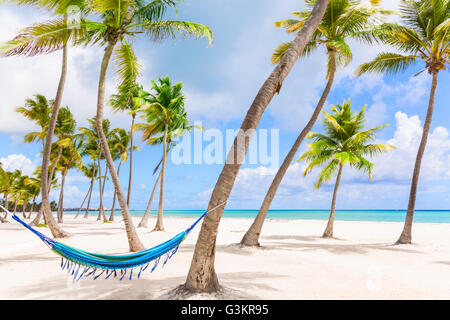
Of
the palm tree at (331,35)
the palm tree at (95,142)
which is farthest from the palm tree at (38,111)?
the palm tree at (331,35)

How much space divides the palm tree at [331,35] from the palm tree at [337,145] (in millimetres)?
2380

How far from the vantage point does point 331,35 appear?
24.0 feet

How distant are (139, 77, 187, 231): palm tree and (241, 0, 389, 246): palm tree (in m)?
5.33

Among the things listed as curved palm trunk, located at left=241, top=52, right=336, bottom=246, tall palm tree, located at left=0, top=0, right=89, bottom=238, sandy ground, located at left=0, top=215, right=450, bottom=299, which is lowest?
sandy ground, located at left=0, top=215, right=450, bottom=299

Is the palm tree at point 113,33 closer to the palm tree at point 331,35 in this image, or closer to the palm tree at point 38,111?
the palm tree at point 331,35

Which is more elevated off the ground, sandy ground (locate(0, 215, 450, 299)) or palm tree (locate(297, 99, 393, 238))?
palm tree (locate(297, 99, 393, 238))

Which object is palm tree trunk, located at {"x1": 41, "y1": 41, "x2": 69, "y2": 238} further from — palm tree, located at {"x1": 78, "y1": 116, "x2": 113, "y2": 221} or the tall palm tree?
palm tree, located at {"x1": 78, "y1": 116, "x2": 113, "y2": 221}

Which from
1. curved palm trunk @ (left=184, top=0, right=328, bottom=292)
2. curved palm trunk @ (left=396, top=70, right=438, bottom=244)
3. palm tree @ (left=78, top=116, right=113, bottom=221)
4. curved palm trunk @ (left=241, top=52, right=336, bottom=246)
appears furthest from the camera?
palm tree @ (left=78, top=116, right=113, bottom=221)

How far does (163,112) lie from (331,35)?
6760 mm

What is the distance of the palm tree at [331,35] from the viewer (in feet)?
22.1

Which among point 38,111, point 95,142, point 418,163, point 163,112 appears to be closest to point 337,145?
point 418,163

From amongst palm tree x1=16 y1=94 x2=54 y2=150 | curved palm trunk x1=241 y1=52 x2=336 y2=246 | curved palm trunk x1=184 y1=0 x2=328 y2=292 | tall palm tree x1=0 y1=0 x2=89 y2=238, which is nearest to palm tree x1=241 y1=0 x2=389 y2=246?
curved palm trunk x1=241 y1=52 x2=336 y2=246

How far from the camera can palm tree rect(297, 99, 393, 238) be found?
9227 mm

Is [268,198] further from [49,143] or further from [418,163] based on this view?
[49,143]
